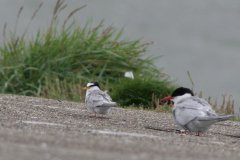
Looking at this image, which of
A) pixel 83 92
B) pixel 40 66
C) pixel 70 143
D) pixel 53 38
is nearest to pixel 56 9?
pixel 53 38

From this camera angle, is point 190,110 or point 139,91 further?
point 139,91

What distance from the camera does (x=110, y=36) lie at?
9758mm

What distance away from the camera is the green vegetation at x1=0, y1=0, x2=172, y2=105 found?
341 inches

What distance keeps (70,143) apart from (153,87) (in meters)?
4.96

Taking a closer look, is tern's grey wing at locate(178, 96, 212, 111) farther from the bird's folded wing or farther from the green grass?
the green grass

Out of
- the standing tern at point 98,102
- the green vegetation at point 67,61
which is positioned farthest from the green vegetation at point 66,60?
the standing tern at point 98,102

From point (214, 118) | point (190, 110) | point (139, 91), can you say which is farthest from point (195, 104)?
point (139, 91)

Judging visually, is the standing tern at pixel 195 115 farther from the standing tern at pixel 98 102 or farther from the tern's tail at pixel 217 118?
the standing tern at pixel 98 102

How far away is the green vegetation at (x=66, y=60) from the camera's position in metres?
8.66

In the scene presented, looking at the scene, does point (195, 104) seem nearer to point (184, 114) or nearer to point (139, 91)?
point (184, 114)

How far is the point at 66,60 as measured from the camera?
8.87 metres

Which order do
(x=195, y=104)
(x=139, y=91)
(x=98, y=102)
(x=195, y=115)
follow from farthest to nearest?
(x=139, y=91)
(x=98, y=102)
(x=195, y=104)
(x=195, y=115)

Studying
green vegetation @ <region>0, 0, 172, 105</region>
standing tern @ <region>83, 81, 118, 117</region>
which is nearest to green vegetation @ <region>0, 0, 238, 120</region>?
green vegetation @ <region>0, 0, 172, 105</region>

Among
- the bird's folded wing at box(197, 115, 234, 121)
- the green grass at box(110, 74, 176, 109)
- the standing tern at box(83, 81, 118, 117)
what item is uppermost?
the green grass at box(110, 74, 176, 109)
